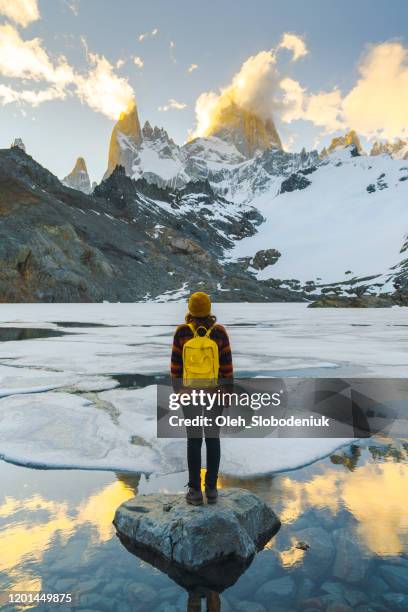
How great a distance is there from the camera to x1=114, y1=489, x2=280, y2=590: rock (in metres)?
4.17

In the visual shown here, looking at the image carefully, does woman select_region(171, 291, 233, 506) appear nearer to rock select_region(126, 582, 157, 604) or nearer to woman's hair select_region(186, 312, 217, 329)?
woman's hair select_region(186, 312, 217, 329)

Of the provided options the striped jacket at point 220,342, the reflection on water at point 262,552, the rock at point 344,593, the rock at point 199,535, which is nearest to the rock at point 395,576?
the reflection on water at point 262,552

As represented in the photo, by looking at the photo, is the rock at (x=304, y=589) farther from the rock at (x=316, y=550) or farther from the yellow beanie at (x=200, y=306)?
the yellow beanie at (x=200, y=306)

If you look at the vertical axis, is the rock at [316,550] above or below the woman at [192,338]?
below

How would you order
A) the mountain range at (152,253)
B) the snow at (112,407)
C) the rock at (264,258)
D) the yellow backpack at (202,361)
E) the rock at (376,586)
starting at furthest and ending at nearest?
the rock at (264,258)
the mountain range at (152,253)
the snow at (112,407)
the yellow backpack at (202,361)
the rock at (376,586)

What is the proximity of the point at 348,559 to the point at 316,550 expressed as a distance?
1.01ft

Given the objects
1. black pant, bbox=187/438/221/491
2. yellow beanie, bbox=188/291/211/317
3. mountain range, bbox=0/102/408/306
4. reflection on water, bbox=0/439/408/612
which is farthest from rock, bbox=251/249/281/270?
yellow beanie, bbox=188/291/211/317

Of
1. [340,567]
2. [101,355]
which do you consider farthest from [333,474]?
[101,355]

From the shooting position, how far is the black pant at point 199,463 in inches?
192

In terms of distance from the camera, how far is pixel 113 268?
103125mm

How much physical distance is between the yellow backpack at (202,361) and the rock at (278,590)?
189 cm

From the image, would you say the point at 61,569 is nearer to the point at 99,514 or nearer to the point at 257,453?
the point at 99,514

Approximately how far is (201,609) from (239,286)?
126 m

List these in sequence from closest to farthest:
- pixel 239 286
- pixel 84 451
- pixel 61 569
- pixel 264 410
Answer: pixel 61 569 → pixel 84 451 → pixel 264 410 → pixel 239 286
